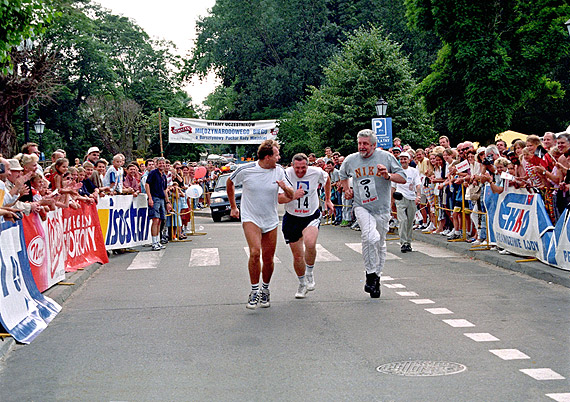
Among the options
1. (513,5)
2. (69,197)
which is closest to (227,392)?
(69,197)

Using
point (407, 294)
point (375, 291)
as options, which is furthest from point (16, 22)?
point (407, 294)

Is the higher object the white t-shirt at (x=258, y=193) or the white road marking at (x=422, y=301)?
the white t-shirt at (x=258, y=193)

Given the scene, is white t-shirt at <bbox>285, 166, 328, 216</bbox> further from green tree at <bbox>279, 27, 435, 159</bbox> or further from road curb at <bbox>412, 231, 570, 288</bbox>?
green tree at <bbox>279, 27, 435, 159</bbox>

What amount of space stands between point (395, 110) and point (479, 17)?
5.86m

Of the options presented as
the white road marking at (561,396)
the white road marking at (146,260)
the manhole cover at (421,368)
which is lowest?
the white road marking at (146,260)

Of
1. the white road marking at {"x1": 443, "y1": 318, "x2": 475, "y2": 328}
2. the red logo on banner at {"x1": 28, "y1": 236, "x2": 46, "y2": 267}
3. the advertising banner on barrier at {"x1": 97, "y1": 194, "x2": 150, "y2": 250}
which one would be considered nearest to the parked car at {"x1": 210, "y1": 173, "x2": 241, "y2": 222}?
the advertising banner on barrier at {"x1": 97, "y1": 194, "x2": 150, "y2": 250}

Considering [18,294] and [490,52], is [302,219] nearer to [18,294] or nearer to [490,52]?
[18,294]

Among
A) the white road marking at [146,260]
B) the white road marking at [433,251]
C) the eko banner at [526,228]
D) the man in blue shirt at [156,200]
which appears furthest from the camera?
the man in blue shirt at [156,200]

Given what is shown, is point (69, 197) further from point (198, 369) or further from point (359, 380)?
point (359, 380)

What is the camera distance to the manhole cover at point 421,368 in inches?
232

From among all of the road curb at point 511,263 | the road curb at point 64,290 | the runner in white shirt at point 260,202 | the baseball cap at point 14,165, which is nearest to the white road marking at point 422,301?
the runner in white shirt at point 260,202

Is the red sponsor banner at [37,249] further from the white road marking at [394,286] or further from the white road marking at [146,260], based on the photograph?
the white road marking at [394,286]

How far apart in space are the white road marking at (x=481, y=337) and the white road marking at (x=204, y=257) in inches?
291

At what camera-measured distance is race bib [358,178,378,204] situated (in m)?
10.0
